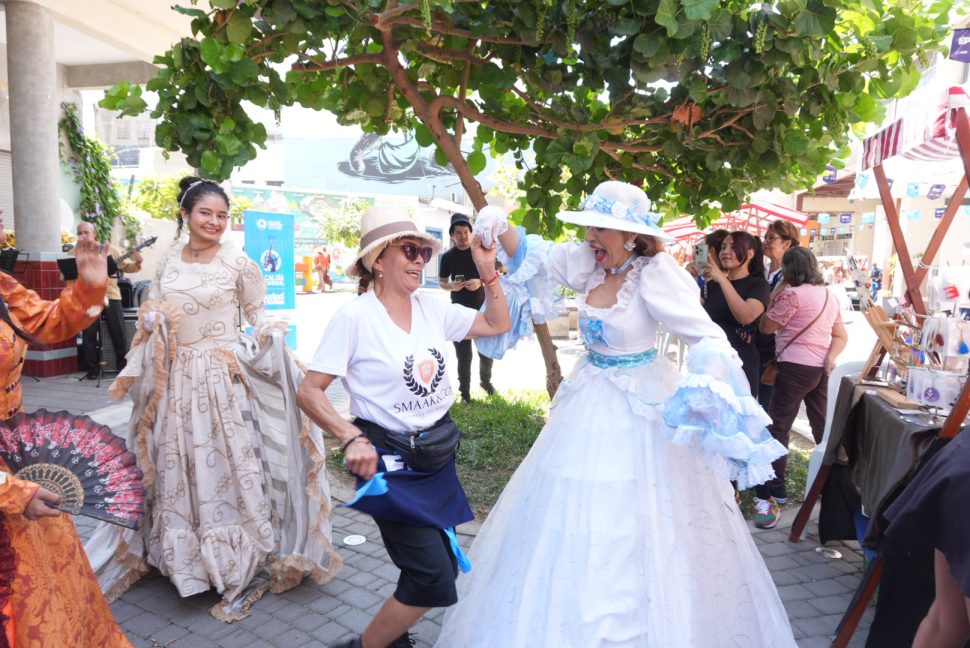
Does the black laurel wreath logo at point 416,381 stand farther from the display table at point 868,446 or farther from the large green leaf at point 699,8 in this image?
the display table at point 868,446

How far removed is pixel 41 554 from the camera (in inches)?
84.4

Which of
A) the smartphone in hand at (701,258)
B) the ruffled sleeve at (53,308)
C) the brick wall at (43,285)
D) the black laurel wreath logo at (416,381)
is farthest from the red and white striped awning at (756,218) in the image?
the ruffled sleeve at (53,308)

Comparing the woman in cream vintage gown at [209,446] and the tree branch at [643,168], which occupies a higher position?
the tree branch at [643,168]

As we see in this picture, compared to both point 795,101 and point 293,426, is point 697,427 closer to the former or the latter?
point 795,101

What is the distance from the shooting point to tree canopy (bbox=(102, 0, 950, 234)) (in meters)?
2.84

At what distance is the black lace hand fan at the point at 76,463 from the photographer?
2135 mm

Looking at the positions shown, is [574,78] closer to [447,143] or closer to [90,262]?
[447,143]

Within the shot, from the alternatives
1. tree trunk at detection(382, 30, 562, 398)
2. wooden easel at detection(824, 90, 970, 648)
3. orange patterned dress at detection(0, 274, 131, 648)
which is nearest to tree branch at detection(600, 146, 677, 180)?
tree trunk at detection(382, 30, 562, 398)

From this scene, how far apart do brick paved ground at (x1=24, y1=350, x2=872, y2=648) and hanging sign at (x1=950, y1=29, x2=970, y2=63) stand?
339 cm

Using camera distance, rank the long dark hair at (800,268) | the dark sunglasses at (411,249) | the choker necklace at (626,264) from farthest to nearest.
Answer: the long dark hair at (800,268), the choker necklace at (626,264), the dark sunglasses at (411,249)

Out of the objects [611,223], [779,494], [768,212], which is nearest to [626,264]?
[611,223]

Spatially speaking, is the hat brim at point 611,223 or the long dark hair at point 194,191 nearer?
the hat brim at point 611,223

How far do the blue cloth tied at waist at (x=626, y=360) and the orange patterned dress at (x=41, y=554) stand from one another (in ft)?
6.52

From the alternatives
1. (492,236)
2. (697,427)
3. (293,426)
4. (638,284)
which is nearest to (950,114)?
(638,284)
